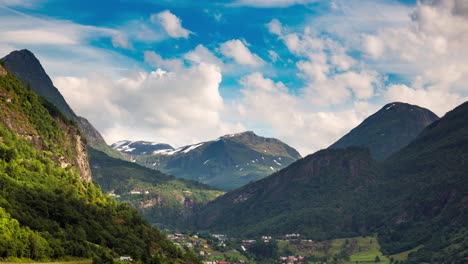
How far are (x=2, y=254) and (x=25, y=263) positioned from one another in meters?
6.99

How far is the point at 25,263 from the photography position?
654 ft

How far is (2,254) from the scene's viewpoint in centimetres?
19738
